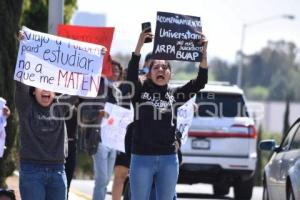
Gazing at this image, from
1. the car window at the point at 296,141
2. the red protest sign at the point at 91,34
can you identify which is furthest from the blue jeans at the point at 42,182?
the car window at the point at 296,141

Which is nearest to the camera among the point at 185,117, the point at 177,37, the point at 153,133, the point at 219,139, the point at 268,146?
the point at 153,133

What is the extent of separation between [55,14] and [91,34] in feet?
2.63

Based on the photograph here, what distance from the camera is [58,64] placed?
9141 mm

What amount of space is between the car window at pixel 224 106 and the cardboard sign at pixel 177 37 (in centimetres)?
655

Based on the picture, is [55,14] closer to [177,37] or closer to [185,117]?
[185,117]

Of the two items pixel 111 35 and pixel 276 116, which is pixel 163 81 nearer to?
pixel 111 35

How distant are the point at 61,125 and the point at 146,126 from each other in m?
0.83

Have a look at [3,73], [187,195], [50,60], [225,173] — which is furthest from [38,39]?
[187,195]

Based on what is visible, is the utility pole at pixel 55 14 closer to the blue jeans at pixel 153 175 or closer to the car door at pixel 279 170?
the blue jeans at pixel 153 175

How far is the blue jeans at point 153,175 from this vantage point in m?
8.76

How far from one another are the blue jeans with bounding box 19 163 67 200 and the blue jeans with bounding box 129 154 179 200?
2.55 ft

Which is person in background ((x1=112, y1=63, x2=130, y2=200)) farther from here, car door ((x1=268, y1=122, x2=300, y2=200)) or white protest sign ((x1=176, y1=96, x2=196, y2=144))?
car door ((x1=268, y1=122, x2=300, y2=200))

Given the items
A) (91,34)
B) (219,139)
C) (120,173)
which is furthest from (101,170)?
(219,139)

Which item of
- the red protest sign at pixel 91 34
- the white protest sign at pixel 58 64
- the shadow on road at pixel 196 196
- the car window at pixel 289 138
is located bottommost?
the shadow on road at pixel 196 196
